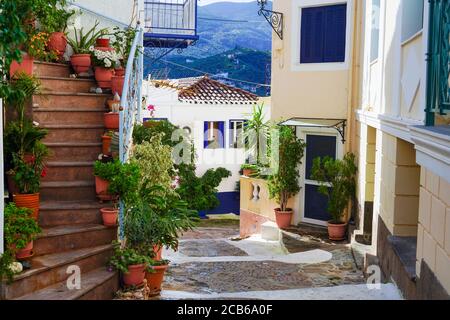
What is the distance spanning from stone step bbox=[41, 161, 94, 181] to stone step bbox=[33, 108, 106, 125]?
88cm

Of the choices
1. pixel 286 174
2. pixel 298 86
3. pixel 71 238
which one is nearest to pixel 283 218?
pixel 286 174

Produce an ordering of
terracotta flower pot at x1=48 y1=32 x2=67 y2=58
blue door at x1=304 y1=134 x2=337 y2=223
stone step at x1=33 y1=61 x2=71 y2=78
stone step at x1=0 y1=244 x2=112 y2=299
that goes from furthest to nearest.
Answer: blue door at x1=304 y1=134 x2=337 y2=223 → terracotta flower pot at x1=48 y1=32 x2=67 y2=58 → stone step at x1=33 y1=61 x2=71 y2=78 → stone step at x1=0 y1=244 x2=112 y2=299

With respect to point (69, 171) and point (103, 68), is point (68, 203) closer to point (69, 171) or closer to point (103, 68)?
point (69, 171)

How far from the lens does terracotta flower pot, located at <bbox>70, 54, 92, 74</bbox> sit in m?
8.90

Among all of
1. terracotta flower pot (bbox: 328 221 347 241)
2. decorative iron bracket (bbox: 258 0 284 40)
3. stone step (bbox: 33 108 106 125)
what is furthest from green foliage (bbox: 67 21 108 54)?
terracotta flower pot (bbox: 328 221 347 241)

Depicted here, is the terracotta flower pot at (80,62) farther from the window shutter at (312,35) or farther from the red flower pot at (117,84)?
the window shutter at (312,35)

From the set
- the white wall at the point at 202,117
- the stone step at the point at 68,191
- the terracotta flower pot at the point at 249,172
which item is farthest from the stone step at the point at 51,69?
the white wall at the point at 202,117

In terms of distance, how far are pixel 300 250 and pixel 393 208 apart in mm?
3605

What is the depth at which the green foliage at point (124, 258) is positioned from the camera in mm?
6219

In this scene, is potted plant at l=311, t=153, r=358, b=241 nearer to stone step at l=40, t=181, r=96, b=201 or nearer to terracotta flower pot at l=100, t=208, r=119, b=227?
stone step at l=40, t=181, r=96, b=201

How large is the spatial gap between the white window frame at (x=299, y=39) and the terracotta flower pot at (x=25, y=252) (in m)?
8.15

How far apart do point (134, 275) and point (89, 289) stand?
0.82m

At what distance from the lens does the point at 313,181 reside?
498 inches
